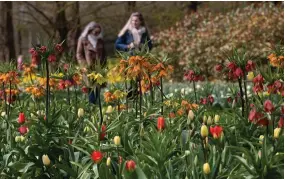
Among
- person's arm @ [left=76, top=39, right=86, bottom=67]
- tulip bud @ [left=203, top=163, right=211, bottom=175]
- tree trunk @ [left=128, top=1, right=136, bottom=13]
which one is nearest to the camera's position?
tulip bud @ [left=203, top=163, right=211, bottom=175]

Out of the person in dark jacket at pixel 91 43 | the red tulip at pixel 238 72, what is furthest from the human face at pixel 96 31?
the red tulip at pixel 238 72

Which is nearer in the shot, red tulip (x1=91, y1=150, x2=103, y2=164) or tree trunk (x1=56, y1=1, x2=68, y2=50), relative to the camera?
red tulip (x1=91, y1=150, x2=103, y2=164)

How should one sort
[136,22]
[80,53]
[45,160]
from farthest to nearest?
[80,53] → [136,22] → [45,160]

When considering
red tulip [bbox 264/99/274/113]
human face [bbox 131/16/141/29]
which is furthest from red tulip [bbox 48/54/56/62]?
human face [bbox 131/16/141/29]

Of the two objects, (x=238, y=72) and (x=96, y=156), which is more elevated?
(x=238, y=72)

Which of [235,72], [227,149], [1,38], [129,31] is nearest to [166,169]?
[227,149]

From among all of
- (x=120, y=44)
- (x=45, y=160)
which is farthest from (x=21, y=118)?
(x=120, y=44)

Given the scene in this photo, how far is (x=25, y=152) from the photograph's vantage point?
118 inches

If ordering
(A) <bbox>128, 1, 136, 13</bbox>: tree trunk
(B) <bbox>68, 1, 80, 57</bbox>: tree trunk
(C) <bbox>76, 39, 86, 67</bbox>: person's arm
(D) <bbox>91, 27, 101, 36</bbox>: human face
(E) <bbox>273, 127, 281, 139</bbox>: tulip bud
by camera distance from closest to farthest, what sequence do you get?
(E) <bbox>273, 127, 281, 139</bbox>: tulip bud
(D) <bbox>91, 27, 101, 36</bbox>: human face
(C) <bbox>76, 39, 86, 67</bbox>: person's arm
(B) <bbox>68, 1, 80, 57</bbox>: tree trunk
(A) <bbox>128, 1, 136, 13</bbox>: tree trunk

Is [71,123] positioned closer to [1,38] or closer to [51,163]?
[51,163]

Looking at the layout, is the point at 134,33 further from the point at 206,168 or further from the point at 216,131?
the point at 206,168

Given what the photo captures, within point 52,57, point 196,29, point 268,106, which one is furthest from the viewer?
point 196,29

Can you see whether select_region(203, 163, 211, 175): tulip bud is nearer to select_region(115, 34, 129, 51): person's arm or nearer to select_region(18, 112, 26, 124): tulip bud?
select_region(18, 112, 26, 124): tulip bud

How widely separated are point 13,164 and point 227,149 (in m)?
1.05
